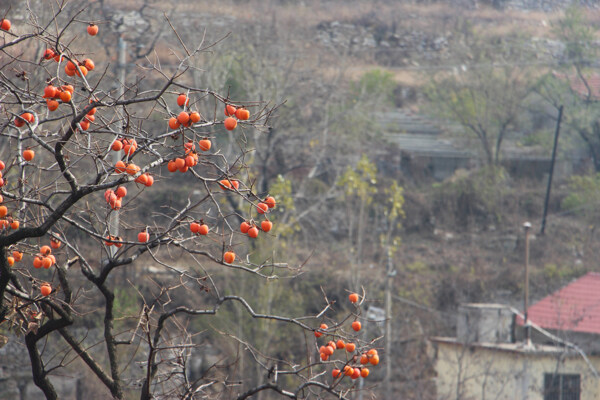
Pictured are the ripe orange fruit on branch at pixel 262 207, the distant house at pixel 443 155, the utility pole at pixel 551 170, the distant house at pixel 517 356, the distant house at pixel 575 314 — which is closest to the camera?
the ripe orange fruit on branch at pixel 262 207

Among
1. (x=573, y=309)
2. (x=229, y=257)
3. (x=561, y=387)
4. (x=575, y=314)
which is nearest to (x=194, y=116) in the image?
(x=229, y=257)

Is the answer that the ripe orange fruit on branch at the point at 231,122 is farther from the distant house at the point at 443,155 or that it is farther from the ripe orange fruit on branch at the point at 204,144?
the distant house at the point at 443,155

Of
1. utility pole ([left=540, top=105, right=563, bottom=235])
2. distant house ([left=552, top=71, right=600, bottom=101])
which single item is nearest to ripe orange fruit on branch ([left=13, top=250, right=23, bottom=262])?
utility pole ([left=540, top=105, right=563, bottom=235])

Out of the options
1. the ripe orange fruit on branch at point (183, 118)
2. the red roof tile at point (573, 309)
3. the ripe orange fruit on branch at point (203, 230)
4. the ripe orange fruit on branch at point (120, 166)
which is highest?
the ripe orange fruit on branch at point (183, 118)

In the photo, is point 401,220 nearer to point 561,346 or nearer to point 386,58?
point 561,346

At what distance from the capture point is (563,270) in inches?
781

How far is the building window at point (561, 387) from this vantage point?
13.9 m

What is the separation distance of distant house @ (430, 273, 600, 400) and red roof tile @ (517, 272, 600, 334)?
22 mm

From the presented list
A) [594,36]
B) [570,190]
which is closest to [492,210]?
[570,190]

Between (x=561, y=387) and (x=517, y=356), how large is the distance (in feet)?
3.41

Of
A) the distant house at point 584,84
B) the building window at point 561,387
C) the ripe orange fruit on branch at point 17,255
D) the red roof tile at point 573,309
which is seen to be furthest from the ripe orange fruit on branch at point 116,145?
the distant house at point 584,84

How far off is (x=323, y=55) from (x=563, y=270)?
13.3 metres

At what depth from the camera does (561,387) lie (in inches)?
550

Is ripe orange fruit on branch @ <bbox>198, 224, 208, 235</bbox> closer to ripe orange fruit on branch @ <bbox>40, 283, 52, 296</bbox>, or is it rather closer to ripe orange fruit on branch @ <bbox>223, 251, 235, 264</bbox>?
ripe orange fruit on branch @ <bbox>223, 251, 235, 264</bbox>
